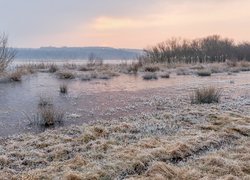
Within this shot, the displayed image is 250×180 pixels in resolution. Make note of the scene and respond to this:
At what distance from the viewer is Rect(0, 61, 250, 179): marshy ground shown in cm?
680

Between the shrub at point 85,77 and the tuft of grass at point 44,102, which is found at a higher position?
the shrub at point 85,77

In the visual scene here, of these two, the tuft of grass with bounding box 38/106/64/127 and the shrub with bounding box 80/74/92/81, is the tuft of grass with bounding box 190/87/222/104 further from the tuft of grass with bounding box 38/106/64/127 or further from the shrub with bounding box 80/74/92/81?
the shrub with bounding box 80/74/92/81

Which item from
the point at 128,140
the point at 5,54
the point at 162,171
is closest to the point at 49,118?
the point at 128,140

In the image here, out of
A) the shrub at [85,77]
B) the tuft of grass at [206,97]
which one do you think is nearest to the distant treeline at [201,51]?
the shrub at [85,77]

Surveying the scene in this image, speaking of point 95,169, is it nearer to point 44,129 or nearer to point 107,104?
point 44,129

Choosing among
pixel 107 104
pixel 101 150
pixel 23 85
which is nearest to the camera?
pixel 101 150

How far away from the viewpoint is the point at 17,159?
7.60 meters

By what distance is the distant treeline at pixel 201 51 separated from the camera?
4550 cm

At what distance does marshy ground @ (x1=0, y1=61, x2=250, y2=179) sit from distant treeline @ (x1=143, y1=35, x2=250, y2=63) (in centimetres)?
2967

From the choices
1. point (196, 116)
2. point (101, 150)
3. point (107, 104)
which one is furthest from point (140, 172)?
point (107, 104)

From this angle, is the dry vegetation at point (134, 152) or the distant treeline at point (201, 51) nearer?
the dry vegetation at point (134, 152)

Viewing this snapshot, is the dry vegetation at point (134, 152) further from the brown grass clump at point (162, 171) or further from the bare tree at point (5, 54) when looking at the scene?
the bare tree at point (5, 54)

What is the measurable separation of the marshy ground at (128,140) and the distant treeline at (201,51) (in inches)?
1168

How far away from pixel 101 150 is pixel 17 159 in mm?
1611
